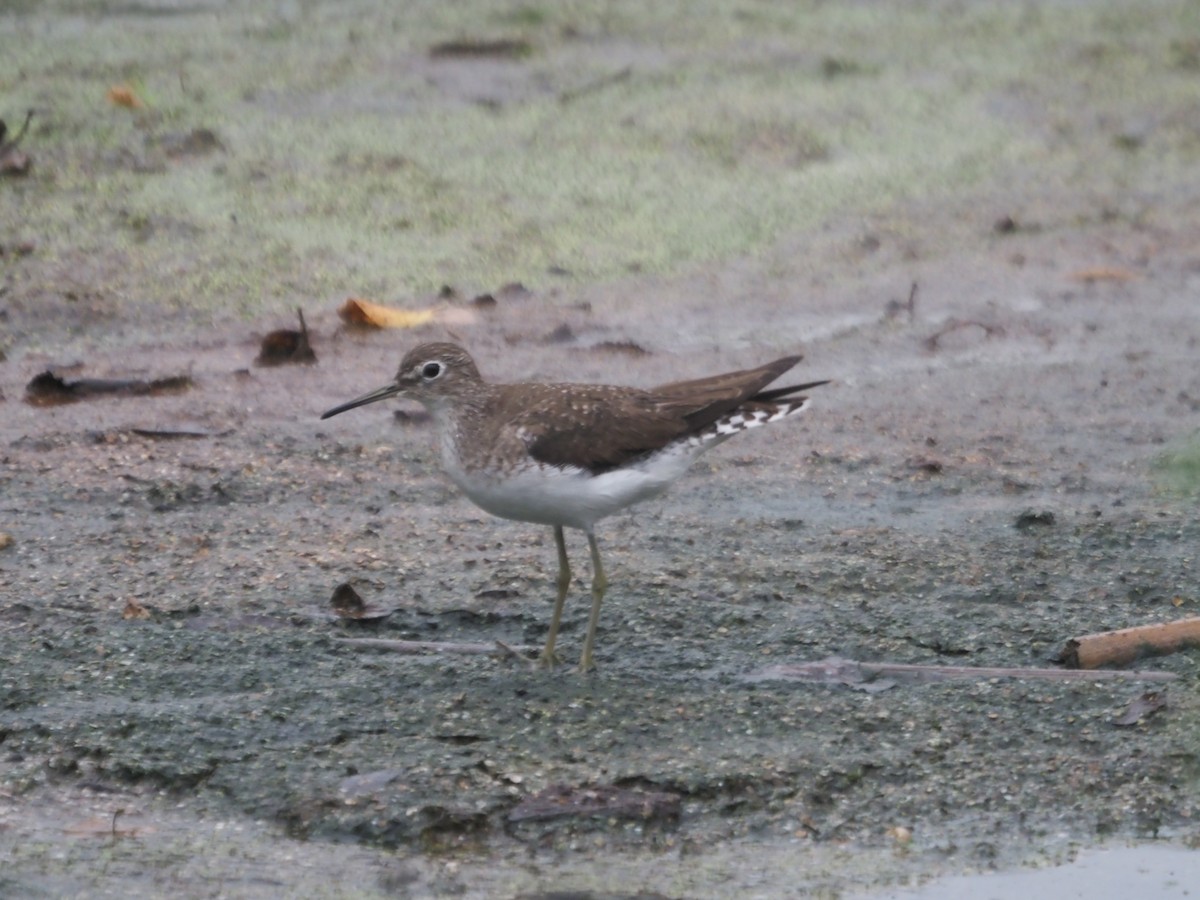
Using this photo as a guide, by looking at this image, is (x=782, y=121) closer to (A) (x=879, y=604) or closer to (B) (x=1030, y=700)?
(A) (x=879, y=604)

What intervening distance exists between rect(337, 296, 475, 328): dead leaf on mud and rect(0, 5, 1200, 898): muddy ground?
0.23 feet

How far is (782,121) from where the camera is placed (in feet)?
35.7

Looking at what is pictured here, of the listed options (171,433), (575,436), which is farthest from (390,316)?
(575,436)

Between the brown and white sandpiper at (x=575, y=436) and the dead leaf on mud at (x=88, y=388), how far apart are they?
6.62ft

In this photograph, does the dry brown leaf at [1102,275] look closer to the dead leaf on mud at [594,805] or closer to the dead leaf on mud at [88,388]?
the dead leaf on mud at [88,388]

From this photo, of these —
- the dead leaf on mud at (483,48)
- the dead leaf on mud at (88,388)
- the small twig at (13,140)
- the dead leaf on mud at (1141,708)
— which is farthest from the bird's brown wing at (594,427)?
the dead leaf on mud at (483,48)

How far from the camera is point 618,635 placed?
558 cm

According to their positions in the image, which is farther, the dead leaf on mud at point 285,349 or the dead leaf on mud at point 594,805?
the dead leaf on mud at point 285,349

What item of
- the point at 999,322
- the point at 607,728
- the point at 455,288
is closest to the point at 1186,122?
the point at 999,322

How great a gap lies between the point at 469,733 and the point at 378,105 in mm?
6732

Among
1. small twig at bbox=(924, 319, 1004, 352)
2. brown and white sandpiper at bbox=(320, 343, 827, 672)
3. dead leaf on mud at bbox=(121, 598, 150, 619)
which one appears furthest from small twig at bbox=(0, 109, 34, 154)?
dead leaf on mud at bbox=(121, 598, 150, 619)

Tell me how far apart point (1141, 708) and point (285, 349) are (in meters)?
4.21

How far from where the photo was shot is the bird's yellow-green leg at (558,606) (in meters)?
5.34

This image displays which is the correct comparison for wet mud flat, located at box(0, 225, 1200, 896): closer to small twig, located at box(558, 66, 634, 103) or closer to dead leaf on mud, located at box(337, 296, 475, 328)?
dead leaf on mud, located at box(337, 296, 475, 328)
